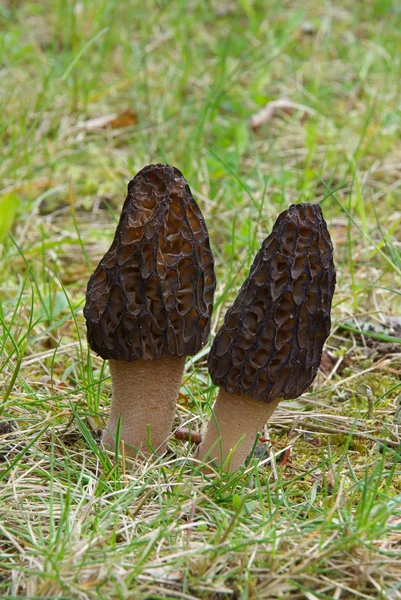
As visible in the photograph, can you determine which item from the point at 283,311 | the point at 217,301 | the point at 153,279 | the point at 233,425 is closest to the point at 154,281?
the point at 153,279

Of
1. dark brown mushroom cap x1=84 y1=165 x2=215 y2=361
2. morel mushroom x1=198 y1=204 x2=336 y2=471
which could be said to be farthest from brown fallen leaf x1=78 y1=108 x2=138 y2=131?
morel mushroom x1=198 y1=204 x2=336 y2=471

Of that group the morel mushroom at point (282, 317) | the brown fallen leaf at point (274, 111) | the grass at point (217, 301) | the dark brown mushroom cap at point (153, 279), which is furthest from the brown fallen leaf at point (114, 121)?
the morel mushroom at point (282, 317)

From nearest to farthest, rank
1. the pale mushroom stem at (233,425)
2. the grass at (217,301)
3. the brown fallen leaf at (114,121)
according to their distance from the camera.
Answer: the grass at (217,301)
the pale mushroom stem at (233,425)
the brown fallen leaf at (114,121)

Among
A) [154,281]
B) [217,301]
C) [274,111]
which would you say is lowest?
[217,301]

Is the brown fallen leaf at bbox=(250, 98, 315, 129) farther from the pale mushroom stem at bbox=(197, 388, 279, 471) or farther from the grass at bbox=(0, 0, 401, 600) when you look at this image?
the pale mushroom stem at bbox=(197, 388, 279, 471)

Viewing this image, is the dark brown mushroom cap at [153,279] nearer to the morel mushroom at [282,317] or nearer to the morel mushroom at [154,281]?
the morel mushroom at [154,281]

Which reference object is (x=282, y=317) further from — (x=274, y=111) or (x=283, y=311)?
(x=274, y=111)
